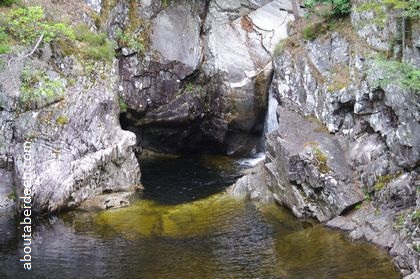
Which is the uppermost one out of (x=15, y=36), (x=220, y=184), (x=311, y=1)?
(x=311, y=1)

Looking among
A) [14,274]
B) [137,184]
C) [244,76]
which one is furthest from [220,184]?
[14,274]

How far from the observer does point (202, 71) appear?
72.8 feet

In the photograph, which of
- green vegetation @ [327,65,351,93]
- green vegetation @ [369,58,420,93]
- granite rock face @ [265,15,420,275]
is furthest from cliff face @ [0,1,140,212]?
green vegetation @ [369,58,420,93]

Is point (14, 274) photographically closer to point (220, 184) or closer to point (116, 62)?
point (220, 184)

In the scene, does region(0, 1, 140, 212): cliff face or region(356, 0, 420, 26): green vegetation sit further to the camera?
region(0, 1, 140, 212): cliff face

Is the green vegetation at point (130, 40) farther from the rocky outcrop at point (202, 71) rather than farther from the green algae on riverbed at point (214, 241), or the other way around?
the green algae on riverbed at point (214, 241)

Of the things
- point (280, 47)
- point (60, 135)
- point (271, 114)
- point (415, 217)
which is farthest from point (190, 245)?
point (280, 47)

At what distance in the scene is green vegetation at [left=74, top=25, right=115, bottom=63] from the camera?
19.4m

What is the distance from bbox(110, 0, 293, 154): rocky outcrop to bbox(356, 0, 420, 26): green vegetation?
6241 mm

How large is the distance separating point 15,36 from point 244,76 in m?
9.54

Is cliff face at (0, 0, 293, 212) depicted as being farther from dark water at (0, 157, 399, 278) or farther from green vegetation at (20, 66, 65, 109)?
dark water at (0, 157, 399, 278)

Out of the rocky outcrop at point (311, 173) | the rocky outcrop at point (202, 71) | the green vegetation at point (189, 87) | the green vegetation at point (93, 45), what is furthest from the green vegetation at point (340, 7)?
Result: the green vegetation at point (93, 45)

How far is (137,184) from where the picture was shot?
1883 centimetres

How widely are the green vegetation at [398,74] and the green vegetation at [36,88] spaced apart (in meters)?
10.7
